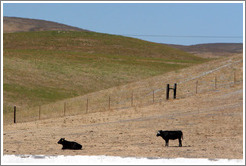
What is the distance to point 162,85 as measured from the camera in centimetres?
6662

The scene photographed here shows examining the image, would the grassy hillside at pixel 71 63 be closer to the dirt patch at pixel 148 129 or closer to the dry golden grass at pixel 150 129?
the dry golden grass at pixel 150 129

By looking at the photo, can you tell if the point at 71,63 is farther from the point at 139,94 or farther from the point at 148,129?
the point at 148,129

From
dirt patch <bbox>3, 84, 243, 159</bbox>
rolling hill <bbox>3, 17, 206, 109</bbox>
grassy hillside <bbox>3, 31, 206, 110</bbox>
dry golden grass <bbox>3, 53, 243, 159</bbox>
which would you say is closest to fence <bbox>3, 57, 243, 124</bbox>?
dry golden grass <bbox>3, 53, 243, 159</bbox>

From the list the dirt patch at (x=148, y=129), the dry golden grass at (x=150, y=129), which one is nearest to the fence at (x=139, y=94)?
the dry golden grass at (x=150, y=129)

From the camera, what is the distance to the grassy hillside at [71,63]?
251 ft

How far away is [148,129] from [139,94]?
2661 cm

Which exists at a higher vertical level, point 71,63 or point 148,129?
point 71,63

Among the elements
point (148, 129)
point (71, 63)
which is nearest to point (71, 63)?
point (71, 63)

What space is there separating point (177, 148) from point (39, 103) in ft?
147

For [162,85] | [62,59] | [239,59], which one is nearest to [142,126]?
[162,85]

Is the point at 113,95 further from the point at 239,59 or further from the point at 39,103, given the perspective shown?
the point at 239,59

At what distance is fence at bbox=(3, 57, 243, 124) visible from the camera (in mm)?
53906

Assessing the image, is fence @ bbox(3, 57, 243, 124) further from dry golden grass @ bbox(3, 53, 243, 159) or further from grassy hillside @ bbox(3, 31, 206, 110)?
grassy hillside @ bbox(3, 31, 206, 110)

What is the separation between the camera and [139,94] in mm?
62812
